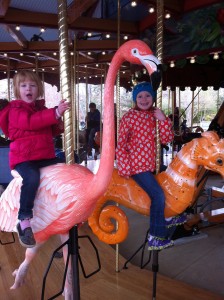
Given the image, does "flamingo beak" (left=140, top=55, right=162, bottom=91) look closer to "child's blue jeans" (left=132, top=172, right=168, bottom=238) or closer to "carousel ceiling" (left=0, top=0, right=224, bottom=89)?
"child's blue jeans" (left=132, top=172, right=168, bottom=238)

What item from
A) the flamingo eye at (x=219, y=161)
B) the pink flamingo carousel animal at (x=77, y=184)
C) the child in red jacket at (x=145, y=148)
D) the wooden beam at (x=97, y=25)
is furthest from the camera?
the wooden beam at (x=97, y=25)

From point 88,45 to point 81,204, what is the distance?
2.41 m

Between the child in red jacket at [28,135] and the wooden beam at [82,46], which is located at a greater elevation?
the wooden beam at [82,46]

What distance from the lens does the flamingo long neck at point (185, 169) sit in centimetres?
163

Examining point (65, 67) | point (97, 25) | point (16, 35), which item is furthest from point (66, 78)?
point (16, 35)

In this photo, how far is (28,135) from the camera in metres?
1.28

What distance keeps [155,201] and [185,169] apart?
0.23 m

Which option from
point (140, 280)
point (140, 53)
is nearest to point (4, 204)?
point (140, 53)

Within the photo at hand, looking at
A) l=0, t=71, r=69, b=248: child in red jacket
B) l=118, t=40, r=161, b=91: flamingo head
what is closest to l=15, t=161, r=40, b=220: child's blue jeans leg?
l=0, t=71, r=69, b=248: child in red jacket

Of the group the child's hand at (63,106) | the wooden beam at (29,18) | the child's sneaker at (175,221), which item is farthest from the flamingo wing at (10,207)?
the wooden beam at (29,18)

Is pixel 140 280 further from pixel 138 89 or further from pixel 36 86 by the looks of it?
pixel 36 86

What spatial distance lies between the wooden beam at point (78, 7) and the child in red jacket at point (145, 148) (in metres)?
0.67

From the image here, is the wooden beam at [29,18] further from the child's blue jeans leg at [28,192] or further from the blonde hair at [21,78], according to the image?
the child's blue jeans leg at [28,192]

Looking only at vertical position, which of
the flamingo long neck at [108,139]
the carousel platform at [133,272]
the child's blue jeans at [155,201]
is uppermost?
the flamingo long neck at [108,139]
